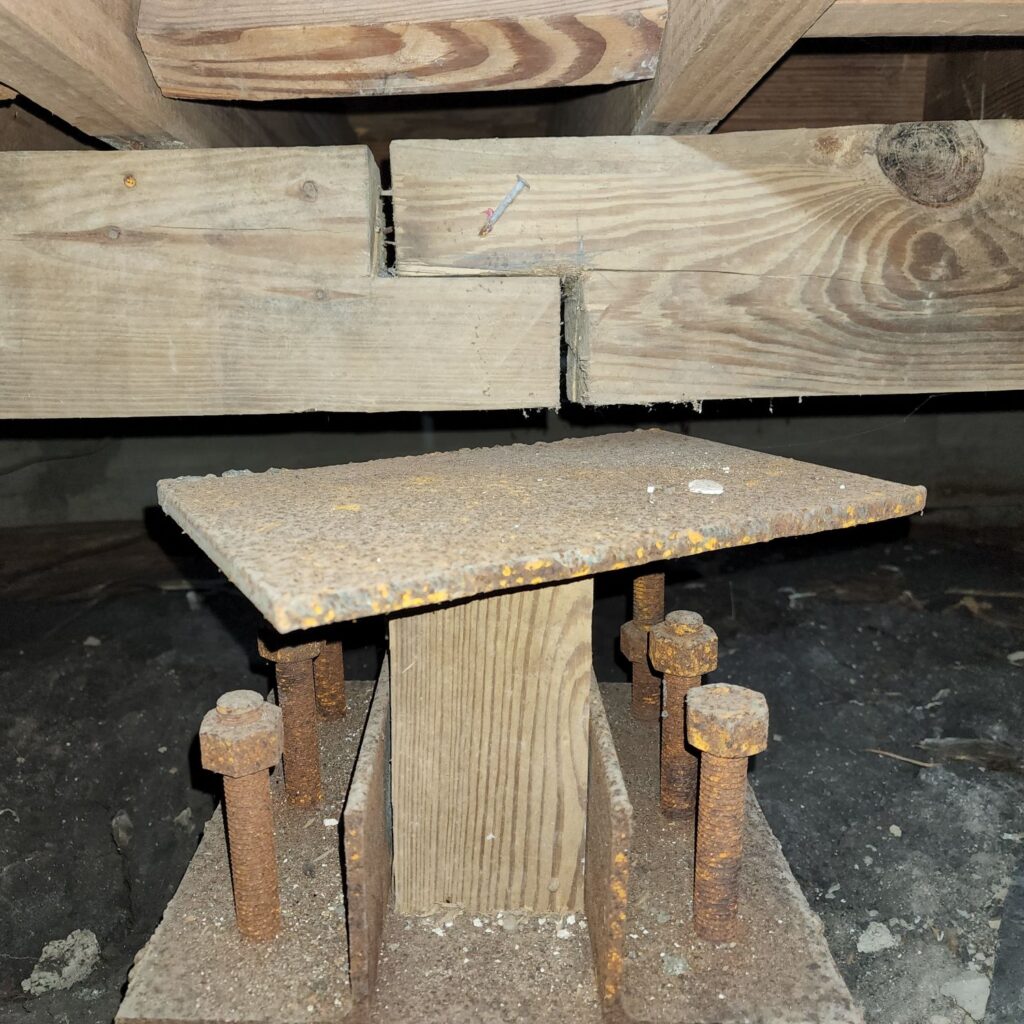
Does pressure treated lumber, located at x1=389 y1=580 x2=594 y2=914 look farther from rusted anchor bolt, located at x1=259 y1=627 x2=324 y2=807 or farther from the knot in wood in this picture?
the knot in wood

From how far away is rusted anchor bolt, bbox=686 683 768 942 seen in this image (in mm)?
1427

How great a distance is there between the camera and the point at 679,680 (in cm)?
186

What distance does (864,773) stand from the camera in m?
3.02

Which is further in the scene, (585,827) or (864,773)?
(864,773)

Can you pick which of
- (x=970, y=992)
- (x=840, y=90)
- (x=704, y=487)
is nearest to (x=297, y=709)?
(x=704, y=487)

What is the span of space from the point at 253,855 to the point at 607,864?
63 cm

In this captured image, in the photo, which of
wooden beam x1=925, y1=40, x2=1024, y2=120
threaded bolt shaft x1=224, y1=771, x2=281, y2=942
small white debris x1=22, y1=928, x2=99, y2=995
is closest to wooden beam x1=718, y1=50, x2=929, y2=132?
wooden beam x1=925, y1=40, x2=1024, y2=120

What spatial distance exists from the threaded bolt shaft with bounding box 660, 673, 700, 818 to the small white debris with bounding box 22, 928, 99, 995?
1.80 meters

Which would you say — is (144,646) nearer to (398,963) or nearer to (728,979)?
(398,963)

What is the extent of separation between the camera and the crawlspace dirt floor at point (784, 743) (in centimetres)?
239

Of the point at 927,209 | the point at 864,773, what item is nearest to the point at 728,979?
the point at 927,209

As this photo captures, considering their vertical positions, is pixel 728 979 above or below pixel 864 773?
above

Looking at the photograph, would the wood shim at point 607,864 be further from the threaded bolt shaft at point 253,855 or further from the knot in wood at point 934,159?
the knot in wood at point 934,159

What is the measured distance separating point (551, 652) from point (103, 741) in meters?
2.43
